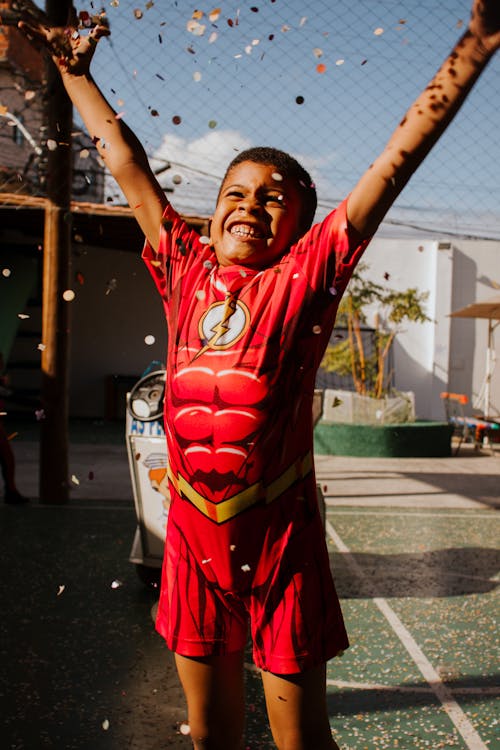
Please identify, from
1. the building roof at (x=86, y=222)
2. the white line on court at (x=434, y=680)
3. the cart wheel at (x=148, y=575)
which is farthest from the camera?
the building roof at (x=86, y=222)

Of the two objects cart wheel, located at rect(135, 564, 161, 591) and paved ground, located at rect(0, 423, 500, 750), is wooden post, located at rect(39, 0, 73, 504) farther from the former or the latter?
cart wheel, located at rect(135, 564, 161, 591)

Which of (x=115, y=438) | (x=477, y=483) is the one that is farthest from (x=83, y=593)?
(x=115, y=438)

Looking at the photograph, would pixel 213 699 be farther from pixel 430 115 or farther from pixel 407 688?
pixel 407 688

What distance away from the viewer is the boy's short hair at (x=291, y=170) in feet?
5.72

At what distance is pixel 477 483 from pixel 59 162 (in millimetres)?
6054

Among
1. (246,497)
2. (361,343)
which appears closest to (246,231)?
(246,497)

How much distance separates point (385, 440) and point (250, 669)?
9061 mm

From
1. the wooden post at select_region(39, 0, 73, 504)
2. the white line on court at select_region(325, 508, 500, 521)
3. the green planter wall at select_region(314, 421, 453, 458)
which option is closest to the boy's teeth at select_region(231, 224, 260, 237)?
the wooden post at select_region(39, 0, 73, 504)

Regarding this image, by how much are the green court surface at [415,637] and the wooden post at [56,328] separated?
2.63m

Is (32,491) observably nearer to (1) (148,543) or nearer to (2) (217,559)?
(1) (148,543)

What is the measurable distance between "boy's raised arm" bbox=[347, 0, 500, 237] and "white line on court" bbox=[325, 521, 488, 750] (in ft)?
6.77

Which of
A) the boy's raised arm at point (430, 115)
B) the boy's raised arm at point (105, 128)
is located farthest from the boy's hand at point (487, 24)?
the boy's raised arm at point (105, 128)

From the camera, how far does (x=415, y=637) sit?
375cm

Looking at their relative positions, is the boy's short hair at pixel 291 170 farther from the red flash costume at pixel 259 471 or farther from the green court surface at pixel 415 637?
the green court surface at pixel 415 637
